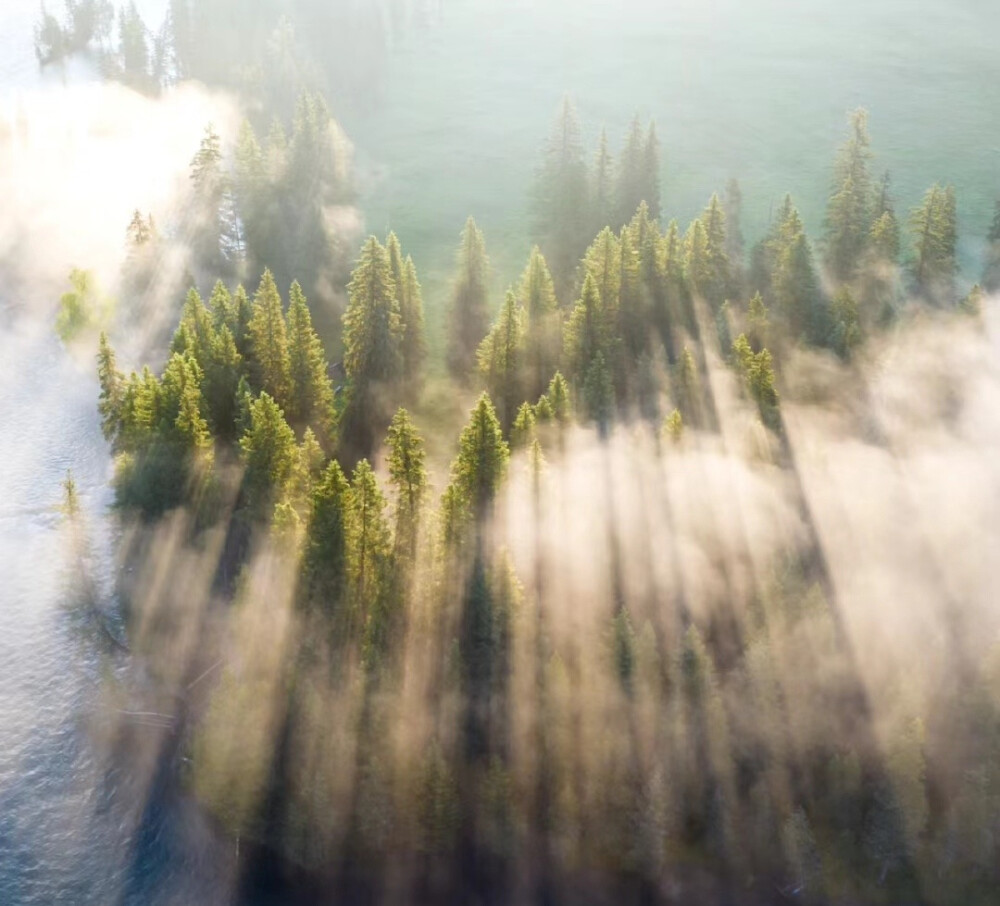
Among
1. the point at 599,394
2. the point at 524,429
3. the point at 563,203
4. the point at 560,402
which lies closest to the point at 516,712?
the point at 524,429

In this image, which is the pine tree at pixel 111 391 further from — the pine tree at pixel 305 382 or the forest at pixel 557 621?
the pine tree at pixel 305 382

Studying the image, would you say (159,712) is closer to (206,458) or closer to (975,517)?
(206,458)

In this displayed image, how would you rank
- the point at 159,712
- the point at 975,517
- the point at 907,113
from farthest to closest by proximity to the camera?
the point at 907,113 < the point at 975,517 < the point at 159,712

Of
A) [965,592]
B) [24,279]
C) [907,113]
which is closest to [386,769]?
[965,592]

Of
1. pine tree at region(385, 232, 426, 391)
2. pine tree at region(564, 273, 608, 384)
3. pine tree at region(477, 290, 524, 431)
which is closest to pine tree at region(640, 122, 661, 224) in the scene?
pine tree at region(564, 273, 608, 384)

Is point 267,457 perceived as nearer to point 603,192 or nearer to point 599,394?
point 599,394

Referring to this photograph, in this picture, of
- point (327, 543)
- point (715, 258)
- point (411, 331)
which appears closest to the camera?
point (327, 543)

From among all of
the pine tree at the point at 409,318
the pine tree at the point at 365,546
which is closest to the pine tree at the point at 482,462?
the pine tree at the point at 365,546
